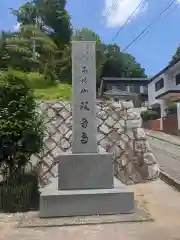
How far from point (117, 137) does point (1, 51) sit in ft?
36.1

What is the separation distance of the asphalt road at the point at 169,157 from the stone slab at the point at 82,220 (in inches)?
173

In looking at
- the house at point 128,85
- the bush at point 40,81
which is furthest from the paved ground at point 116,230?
the house at point 128,85

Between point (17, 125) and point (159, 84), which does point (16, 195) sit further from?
point (159, 84)

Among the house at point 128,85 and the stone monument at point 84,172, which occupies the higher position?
the house at point 128,85

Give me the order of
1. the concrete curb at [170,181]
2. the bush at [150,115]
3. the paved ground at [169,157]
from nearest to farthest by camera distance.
Result: the concrete curb at [170,181] < the paved ground at [169,157] < the bush at [150,115]

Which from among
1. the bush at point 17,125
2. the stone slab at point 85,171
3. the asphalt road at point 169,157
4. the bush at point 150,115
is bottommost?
the asphalt road at point 169,157

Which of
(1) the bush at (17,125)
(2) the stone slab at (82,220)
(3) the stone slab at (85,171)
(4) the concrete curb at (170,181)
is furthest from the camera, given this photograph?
(4) the concrete curb at (170,181)

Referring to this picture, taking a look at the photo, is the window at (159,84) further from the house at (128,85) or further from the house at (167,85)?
the house at (128,85)

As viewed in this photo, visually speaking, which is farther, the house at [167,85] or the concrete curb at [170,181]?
the house at [167,85]

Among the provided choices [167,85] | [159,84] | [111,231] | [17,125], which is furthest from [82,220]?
[159,84]

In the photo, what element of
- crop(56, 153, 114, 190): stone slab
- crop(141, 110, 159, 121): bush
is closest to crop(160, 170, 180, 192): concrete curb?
crop(56, 153, 114, 190): stone slab

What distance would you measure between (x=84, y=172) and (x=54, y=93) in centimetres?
722

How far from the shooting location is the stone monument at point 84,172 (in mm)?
5898

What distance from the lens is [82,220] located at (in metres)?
5.59
